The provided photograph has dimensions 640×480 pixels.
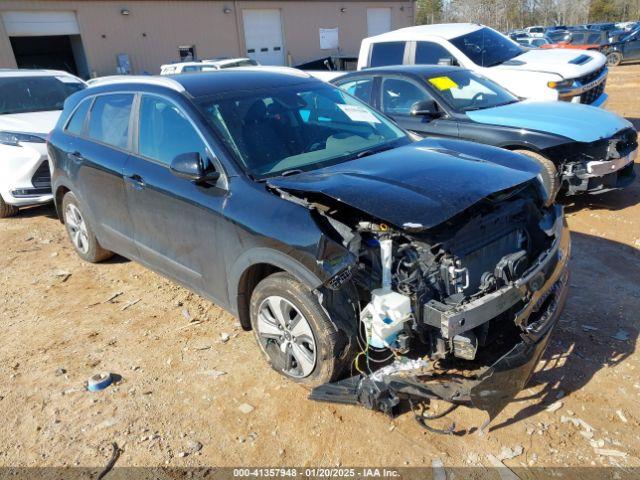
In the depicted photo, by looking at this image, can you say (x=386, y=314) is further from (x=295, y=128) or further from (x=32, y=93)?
(x=32, y=93)

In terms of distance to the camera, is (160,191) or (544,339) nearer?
(544,339)

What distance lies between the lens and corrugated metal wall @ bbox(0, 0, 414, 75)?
2023cm

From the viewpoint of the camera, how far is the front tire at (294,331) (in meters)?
2.93

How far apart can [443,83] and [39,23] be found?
726 inches

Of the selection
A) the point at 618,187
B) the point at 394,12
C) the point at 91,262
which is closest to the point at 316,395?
the point at 91,262

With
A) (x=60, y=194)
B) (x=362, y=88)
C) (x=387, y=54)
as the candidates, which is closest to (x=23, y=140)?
(x=60, y=194)

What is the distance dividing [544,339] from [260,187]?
1882mm

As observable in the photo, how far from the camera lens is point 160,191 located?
379 centimetres

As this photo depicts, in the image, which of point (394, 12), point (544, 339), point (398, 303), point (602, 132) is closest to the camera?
point (398, 303)

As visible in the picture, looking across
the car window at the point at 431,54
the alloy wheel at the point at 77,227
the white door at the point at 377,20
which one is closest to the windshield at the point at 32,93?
the alloy wheel at the point at 77,227

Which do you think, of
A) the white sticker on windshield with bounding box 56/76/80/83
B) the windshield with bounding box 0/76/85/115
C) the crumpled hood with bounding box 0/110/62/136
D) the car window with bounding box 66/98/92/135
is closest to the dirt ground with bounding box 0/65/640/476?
the car window with bounding box 66/98/92/135

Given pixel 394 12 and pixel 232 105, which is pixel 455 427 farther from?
pixel 394 12

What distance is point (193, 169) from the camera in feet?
10.8

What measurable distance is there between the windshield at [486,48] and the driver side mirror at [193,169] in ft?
21.6
